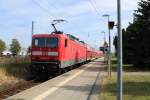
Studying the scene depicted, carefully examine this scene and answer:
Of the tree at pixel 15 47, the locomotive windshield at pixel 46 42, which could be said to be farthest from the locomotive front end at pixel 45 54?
the tree at pixel 15 47

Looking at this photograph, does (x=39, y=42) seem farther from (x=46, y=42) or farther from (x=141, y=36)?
(x=141, y=36)

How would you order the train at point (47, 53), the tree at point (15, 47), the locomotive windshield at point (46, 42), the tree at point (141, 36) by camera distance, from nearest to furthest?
1. the train at point (47, 53)
2. the locomotive windshield at point (46, 42)
3. the tree at point (141, 36)
4. the tree at point (15, 47)

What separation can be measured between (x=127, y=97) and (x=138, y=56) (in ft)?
105

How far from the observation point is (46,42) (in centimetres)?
3347

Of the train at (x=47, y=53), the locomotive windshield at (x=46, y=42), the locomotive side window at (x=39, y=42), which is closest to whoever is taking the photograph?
the train at (x=47, y=53)

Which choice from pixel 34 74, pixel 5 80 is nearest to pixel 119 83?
pixel 5 80

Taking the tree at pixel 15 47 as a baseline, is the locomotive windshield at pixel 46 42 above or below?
below

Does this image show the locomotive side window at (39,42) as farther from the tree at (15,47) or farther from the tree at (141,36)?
the tree at (15,47)

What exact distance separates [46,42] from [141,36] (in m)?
18.2

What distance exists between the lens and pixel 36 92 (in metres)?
19.8

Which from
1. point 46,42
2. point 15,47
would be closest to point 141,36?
point 46,42

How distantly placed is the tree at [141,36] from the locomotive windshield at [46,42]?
1697 centimetres

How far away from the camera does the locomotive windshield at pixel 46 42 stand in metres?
33.3

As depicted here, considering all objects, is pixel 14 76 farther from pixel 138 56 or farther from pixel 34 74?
pixel 138 56
